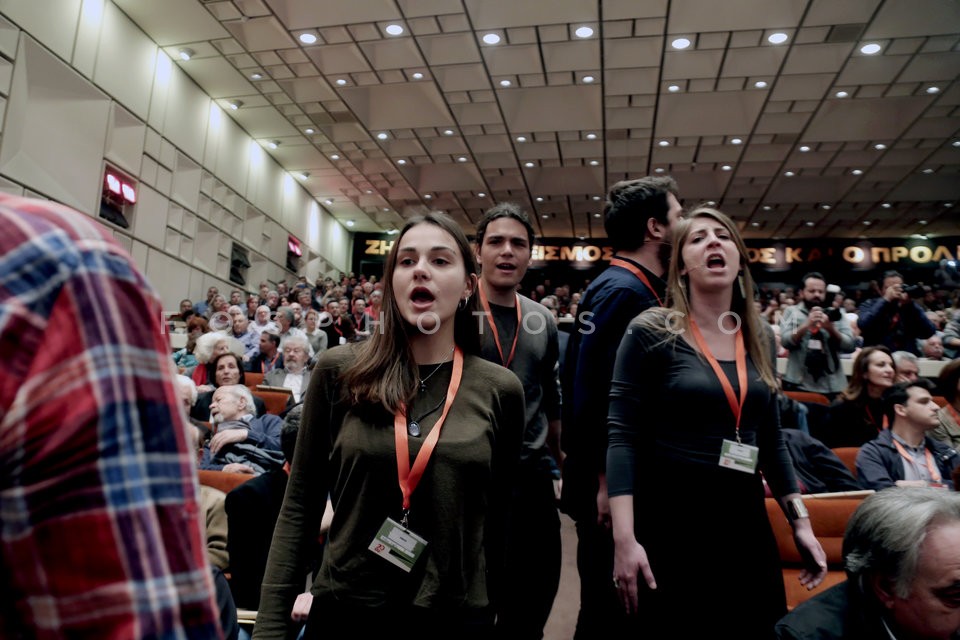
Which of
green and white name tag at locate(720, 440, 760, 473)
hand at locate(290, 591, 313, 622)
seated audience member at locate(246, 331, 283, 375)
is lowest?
hand at locate(290, 591, 313, 622)

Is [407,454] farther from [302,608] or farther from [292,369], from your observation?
→ [292,369]

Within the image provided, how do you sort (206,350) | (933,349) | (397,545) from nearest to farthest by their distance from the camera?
1. (397,545)
2. (206,350)
3. (933,349)

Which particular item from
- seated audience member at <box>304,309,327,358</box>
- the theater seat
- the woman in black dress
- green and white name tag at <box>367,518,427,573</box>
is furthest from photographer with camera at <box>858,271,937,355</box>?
seated audience member at <box>304,309,327,358</box>

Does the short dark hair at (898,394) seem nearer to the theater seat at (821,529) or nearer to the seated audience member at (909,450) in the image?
the seated audience member at (909,450)

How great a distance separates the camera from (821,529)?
8.32 feet

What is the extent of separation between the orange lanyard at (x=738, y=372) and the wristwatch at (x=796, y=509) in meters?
0.29

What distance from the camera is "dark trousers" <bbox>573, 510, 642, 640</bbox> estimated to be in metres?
1.56

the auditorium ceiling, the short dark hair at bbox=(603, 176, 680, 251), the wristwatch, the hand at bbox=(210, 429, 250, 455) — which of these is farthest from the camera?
the auditorium ceiling

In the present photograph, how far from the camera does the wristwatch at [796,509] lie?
5.13ft

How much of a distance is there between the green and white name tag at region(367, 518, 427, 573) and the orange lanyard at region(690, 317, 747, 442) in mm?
880

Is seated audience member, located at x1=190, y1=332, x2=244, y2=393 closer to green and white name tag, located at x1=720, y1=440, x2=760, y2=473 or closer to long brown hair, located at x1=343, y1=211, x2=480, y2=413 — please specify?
long brown hair, located at x1=343, y1=211, x2=480, y2=413

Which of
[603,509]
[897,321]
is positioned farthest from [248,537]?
[897,321]

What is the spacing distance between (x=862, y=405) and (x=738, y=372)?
291 centimetres

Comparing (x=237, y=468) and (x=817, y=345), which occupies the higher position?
(x=817, y=345)
